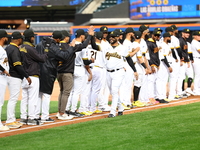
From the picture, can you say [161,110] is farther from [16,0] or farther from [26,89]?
[16,0]

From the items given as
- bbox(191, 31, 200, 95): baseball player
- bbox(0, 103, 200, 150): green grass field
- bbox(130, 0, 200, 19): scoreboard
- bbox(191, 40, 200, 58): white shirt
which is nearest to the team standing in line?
bbox(191, 31, 200, 95): baseball player

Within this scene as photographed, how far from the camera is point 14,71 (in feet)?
29.1

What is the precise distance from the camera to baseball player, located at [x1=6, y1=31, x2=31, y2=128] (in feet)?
28.5

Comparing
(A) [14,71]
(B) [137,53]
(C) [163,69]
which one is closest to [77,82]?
(A) [14,71]

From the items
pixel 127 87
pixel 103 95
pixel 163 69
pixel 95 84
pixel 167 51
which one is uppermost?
pixel 167 51

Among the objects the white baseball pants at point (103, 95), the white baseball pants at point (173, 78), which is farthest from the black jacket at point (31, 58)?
the white baseball pants at point (173, 78)

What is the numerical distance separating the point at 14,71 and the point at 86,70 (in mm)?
2203

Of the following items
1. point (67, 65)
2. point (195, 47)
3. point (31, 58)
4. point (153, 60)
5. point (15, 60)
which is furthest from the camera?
point (195, 47)

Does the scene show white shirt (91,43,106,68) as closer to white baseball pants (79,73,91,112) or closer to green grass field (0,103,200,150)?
white baseball pants (79,73,91,112)

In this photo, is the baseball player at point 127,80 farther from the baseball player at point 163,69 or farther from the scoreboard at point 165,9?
the scoreboard at point 165,9

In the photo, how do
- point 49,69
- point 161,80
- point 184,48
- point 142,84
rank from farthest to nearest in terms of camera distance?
1. point 184,48
2. point 161,80
3. point 142,84
4. point 49,69

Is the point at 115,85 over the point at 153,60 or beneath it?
beneath

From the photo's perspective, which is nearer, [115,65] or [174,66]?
[115,65]

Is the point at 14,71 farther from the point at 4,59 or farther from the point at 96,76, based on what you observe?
the point at 96,76
